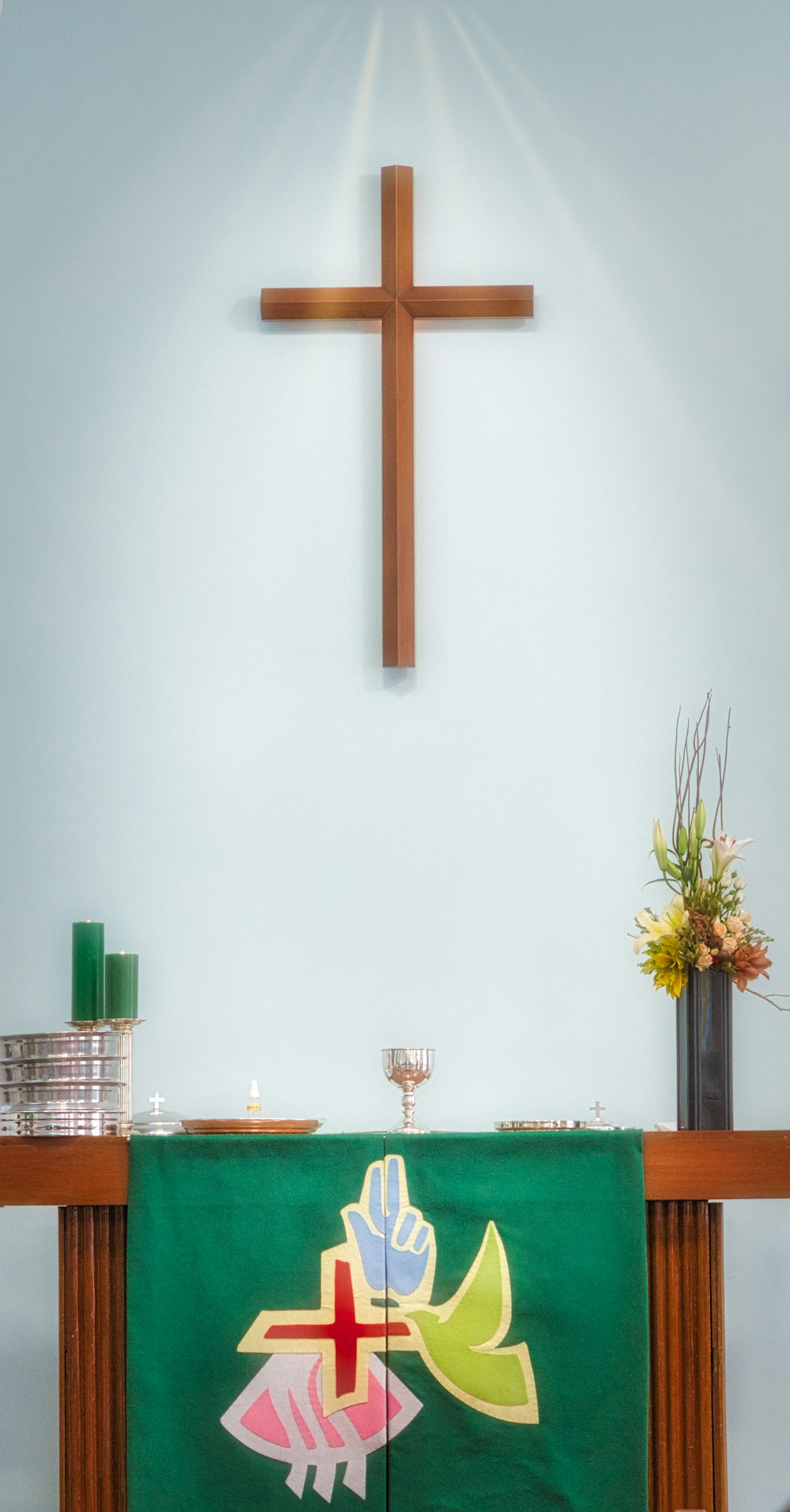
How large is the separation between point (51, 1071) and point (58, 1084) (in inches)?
1.1

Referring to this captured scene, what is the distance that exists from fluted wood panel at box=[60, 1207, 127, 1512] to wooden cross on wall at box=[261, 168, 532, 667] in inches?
51.5

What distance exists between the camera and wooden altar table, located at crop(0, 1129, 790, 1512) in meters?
2.63

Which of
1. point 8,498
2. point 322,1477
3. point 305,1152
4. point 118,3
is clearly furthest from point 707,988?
point 118,3

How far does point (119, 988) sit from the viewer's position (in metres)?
2.93

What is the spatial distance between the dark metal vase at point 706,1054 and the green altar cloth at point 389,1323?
0.19m

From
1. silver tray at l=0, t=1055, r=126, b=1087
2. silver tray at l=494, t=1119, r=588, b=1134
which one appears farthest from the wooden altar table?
silver tray at l=494, t=1119, r=588, b=1134

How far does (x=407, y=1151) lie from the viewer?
263 cm

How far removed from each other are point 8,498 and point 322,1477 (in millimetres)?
2071

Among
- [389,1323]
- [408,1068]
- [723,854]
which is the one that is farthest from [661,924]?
[389,1323]

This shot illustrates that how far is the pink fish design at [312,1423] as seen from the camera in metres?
2.56

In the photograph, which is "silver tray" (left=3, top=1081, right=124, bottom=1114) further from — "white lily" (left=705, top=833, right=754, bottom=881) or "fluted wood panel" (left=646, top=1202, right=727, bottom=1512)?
"white lily" (left=705, top=833, right=754, bottom=881)

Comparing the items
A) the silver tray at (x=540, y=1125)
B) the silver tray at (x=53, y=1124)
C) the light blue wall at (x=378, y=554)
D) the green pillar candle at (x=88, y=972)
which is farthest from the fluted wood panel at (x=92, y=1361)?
the silver tray at (x=540, y=1125)

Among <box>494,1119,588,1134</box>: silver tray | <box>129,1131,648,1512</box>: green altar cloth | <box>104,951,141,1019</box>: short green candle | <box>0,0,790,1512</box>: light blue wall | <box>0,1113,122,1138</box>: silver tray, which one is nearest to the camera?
<box>129,1131,648,1512</box>: green altar cloth

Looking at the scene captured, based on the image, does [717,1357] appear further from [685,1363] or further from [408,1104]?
[408,1104]
